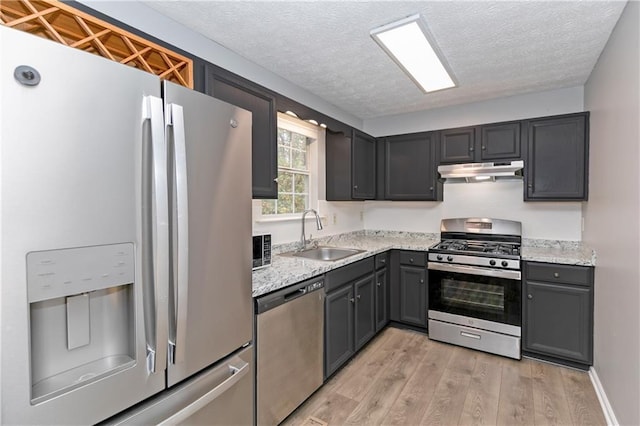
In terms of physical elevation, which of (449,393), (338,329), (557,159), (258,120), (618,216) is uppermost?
(258,120)

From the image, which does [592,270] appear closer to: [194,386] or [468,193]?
[468,193]

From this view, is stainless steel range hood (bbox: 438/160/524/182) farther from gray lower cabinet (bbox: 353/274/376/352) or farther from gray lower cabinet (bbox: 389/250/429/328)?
gray lower cabinet (bbox: 353/274/376/352)

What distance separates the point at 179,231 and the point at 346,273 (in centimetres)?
164

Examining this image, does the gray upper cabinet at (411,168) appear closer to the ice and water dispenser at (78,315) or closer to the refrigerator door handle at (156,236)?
the refrigerator door handle at (156,236)

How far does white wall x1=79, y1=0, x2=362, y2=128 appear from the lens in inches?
65.6

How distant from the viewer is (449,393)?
2307 mm

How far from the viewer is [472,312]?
2.97 m

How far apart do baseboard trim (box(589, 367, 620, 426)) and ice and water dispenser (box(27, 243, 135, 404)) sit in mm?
2667

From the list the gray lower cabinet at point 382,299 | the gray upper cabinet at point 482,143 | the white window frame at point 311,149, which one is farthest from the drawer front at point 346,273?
the gray upper cabinet at point 482,143

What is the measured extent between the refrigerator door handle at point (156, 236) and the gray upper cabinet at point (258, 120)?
814 millimetres

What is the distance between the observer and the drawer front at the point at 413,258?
10.7 feet

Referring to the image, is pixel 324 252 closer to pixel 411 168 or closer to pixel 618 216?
pixel 411 168

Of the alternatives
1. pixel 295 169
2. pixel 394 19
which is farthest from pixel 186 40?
pixel 295 169

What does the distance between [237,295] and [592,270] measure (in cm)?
277
